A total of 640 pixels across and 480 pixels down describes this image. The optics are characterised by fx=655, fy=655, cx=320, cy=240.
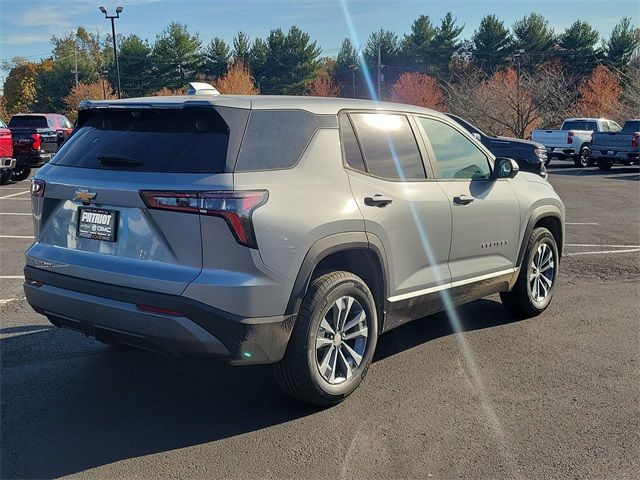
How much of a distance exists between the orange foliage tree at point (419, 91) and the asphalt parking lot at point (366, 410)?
181 ft

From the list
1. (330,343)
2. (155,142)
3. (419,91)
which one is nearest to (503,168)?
(330,343)

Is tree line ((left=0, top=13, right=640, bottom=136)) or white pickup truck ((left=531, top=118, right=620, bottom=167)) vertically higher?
tree line ((left=0, top=13, right=640, bottom=136))

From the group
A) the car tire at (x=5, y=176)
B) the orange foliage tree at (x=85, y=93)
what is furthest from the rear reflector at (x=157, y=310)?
the orange foliage tree at (x=85, y=93)

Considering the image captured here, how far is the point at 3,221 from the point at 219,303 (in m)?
9.00

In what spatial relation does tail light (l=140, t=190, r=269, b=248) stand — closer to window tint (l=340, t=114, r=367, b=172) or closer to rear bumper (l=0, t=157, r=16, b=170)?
window tint (l=340, t=114, r=367, b=172)

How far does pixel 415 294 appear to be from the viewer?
449 cm

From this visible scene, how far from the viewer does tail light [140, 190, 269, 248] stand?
336 centimetres

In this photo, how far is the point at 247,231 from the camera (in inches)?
133

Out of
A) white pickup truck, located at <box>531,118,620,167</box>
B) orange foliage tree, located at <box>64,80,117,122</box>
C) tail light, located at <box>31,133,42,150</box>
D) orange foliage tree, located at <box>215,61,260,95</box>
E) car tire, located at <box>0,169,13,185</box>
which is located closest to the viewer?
car tire, located at <box>0,169,13,185</box>

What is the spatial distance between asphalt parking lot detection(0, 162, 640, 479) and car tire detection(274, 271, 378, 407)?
0.17 meters

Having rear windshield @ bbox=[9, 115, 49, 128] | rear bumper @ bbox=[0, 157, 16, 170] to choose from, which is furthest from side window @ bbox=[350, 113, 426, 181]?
rear windshield @ bbox=[9, 115, 49, 128]

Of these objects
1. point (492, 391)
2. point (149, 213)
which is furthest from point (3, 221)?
point (492, 391)

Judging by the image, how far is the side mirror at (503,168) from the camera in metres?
5.27

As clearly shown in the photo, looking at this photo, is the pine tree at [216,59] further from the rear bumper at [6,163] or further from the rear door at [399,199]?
the rear door at [399,199]
